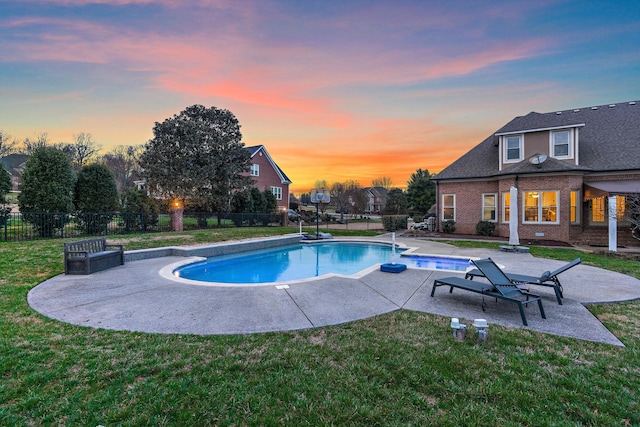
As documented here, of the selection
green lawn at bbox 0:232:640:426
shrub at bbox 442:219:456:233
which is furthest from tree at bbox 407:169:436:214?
green lawn at bbox 0:232:640:426

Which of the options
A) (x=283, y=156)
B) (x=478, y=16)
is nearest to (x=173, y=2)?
(x=478, y=16)

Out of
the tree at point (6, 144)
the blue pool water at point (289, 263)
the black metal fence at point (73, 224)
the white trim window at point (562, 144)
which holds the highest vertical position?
the tree at point (6, 144)

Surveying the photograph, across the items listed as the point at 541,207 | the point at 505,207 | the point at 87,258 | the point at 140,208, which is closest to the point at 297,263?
the point at 87,258

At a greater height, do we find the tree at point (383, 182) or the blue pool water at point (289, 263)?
the tree at point (383, 182)

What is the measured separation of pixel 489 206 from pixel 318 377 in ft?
59.8

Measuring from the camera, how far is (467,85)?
15883 millimetres

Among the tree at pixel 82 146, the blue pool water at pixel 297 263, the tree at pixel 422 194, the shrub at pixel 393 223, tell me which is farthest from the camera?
the tree at pixel 82 146

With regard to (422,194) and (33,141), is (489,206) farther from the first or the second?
(33,141)

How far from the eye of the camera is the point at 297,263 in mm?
11969

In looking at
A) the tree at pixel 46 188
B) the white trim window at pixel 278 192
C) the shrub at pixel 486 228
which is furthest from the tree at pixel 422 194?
the tree at pixel 46 188

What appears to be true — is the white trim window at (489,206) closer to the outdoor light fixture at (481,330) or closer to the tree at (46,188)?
the outdoor light fixture at (481,330)

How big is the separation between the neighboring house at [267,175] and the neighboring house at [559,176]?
1934 centimetres

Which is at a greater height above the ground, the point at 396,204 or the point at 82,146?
the point at 82,146

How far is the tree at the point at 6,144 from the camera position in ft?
118
